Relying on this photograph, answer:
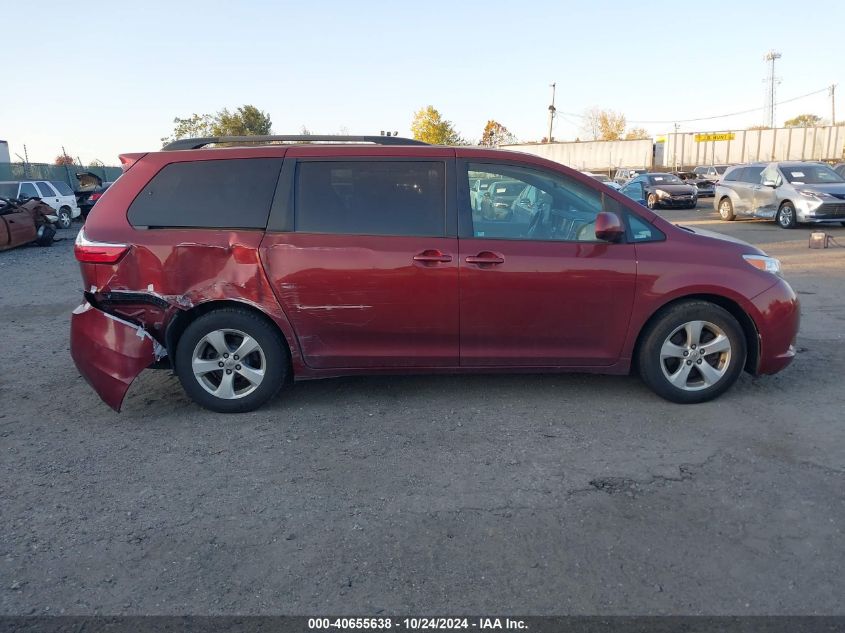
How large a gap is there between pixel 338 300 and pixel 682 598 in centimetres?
273

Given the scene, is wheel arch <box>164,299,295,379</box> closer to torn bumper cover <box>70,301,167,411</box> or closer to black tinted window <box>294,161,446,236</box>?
torn bumper cover <box>70,301,167,411</box>

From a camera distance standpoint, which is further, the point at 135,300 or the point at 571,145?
the point at 571,145

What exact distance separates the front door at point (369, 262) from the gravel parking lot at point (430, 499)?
500 millimetres

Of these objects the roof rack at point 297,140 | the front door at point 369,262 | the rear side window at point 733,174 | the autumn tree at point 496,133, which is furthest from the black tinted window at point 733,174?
the autumn tree at point 496,133

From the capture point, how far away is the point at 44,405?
15.9 ft

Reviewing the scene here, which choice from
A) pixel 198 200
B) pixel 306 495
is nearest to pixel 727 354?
pixel 306 495

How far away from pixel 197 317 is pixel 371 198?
4.87 ft

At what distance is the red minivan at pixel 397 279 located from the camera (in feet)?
14.4

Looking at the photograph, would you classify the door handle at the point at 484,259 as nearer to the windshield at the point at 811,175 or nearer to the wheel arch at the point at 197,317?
the wheel arch at the point at 197,317

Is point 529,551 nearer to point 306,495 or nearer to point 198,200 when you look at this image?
point 306,495

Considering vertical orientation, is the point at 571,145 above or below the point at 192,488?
above

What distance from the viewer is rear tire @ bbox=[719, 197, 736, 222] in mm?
19002

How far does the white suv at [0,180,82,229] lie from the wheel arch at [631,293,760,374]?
66.9ft

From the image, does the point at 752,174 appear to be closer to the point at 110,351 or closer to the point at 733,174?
the point at 733,174
